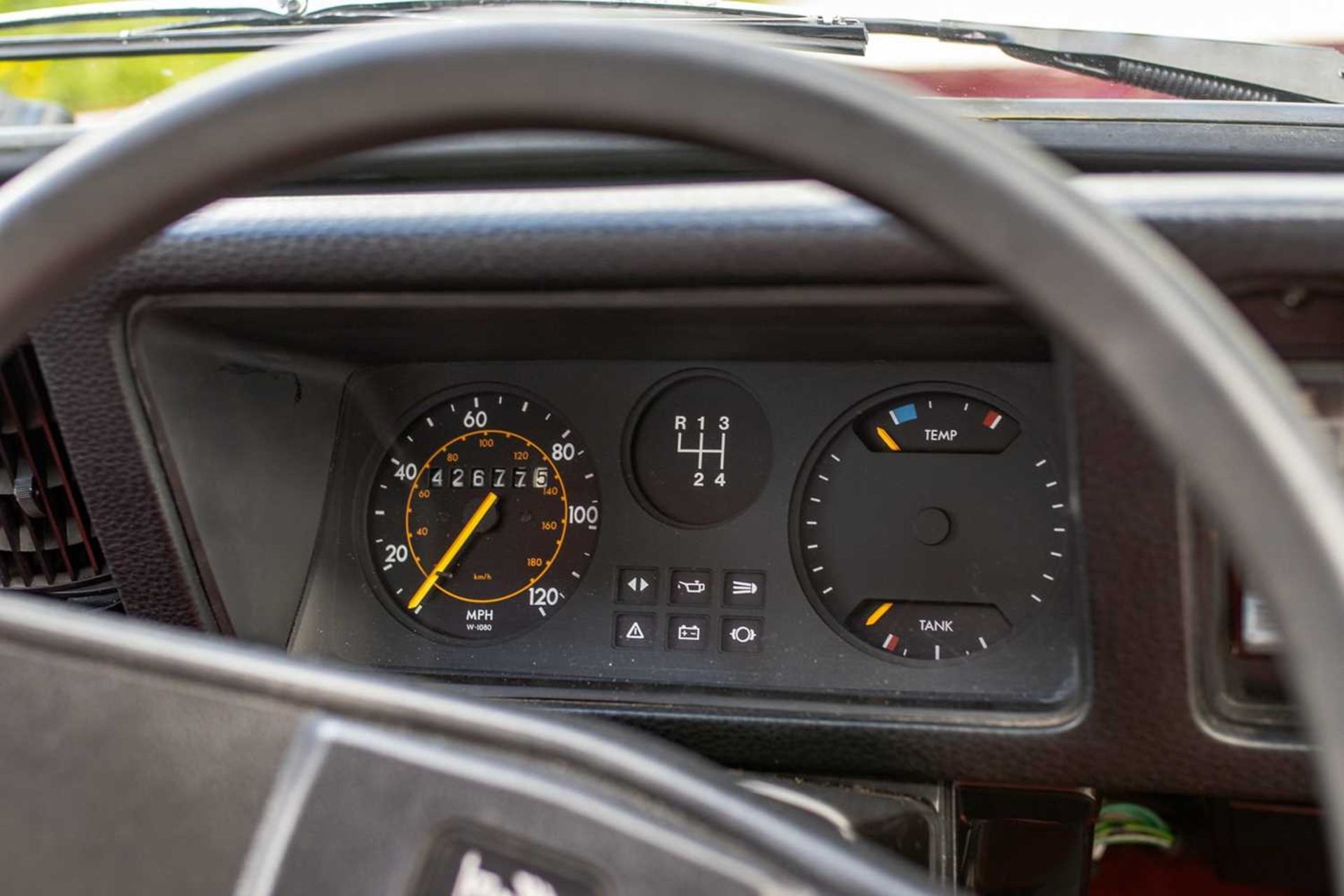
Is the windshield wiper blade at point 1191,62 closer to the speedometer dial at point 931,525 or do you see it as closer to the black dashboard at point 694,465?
the black dashboard at point 694,465

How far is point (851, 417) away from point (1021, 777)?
19.7 inches

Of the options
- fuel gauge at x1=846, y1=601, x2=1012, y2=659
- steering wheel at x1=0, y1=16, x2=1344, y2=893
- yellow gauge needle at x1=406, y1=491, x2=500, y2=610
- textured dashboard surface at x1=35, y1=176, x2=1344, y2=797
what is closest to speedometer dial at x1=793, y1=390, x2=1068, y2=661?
fuel gauge at x1=846, y1=601, x2=1012, y2=659

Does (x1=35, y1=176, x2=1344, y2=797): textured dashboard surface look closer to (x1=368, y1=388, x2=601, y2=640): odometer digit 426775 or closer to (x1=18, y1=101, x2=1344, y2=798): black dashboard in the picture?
(x1=18, y1=101, x2=1344, y2=798): black dashboard

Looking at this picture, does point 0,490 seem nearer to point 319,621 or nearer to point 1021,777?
point 319,621

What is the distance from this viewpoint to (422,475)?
175 cm

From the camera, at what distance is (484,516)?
170 centimetres

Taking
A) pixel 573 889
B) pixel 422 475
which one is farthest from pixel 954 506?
pixel 573 889

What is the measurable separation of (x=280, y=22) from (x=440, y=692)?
3.62ft

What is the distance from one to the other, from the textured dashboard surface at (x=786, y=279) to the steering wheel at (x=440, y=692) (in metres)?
0.45

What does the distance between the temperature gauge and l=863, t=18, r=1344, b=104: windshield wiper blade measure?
541mm

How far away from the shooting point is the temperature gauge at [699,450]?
1.69m

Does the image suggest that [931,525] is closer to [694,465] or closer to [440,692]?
[694,465]

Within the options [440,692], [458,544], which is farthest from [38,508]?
[440,692]

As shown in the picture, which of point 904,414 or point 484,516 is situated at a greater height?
point 904,414
